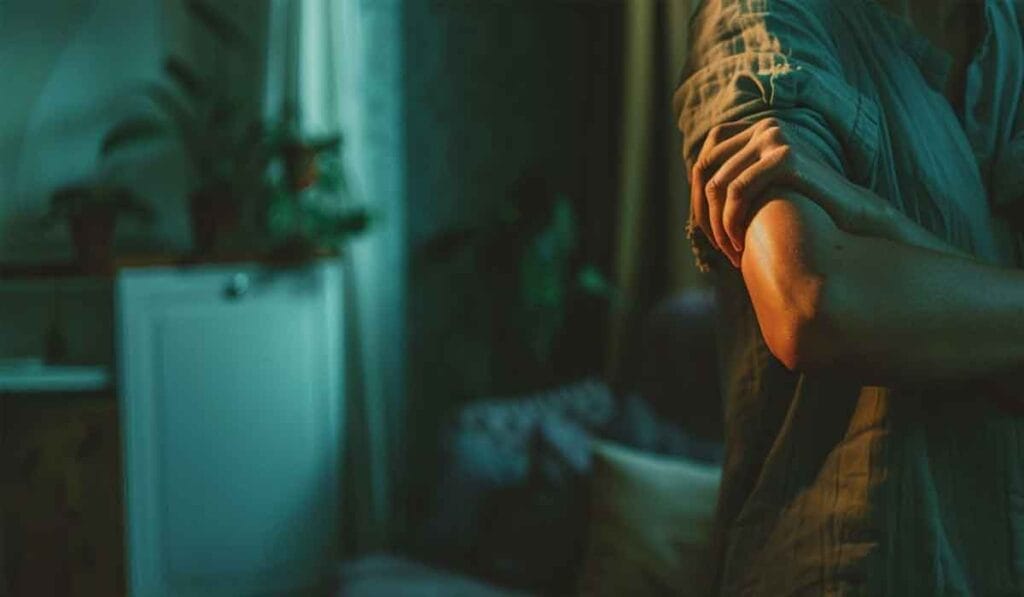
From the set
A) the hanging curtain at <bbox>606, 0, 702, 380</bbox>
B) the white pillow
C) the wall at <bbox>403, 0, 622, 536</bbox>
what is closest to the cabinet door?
the wall at <bbox>403, 0, 622, 536</bbox>

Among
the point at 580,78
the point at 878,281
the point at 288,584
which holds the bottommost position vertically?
the point at 288,584

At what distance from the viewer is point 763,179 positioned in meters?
0.65

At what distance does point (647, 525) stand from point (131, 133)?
5.95 feet

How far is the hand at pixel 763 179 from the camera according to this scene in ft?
2.14

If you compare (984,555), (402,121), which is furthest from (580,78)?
(984,555)

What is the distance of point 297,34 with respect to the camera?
11.2 ft

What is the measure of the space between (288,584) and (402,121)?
1.40m

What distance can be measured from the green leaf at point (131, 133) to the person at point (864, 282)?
264 centimetres

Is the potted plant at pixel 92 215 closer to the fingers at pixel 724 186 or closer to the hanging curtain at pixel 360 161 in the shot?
the hanging curtain at pixel 360 161

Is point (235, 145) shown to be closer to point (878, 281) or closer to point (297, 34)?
point (297, 34)

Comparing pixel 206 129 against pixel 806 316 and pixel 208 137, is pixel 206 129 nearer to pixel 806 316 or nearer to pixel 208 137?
pixel 208 137

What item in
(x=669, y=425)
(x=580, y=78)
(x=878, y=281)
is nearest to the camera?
(x=878, y=281)

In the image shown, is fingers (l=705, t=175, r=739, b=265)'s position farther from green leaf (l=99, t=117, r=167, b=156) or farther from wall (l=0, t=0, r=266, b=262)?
wall (l=0, t=0, r=266, b=262)

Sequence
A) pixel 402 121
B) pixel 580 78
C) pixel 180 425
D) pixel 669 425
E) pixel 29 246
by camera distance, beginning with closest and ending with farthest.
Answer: pixel 669 425, pixel 180 425, pixel 29 246, pixel 402 121, pixel 580 78
